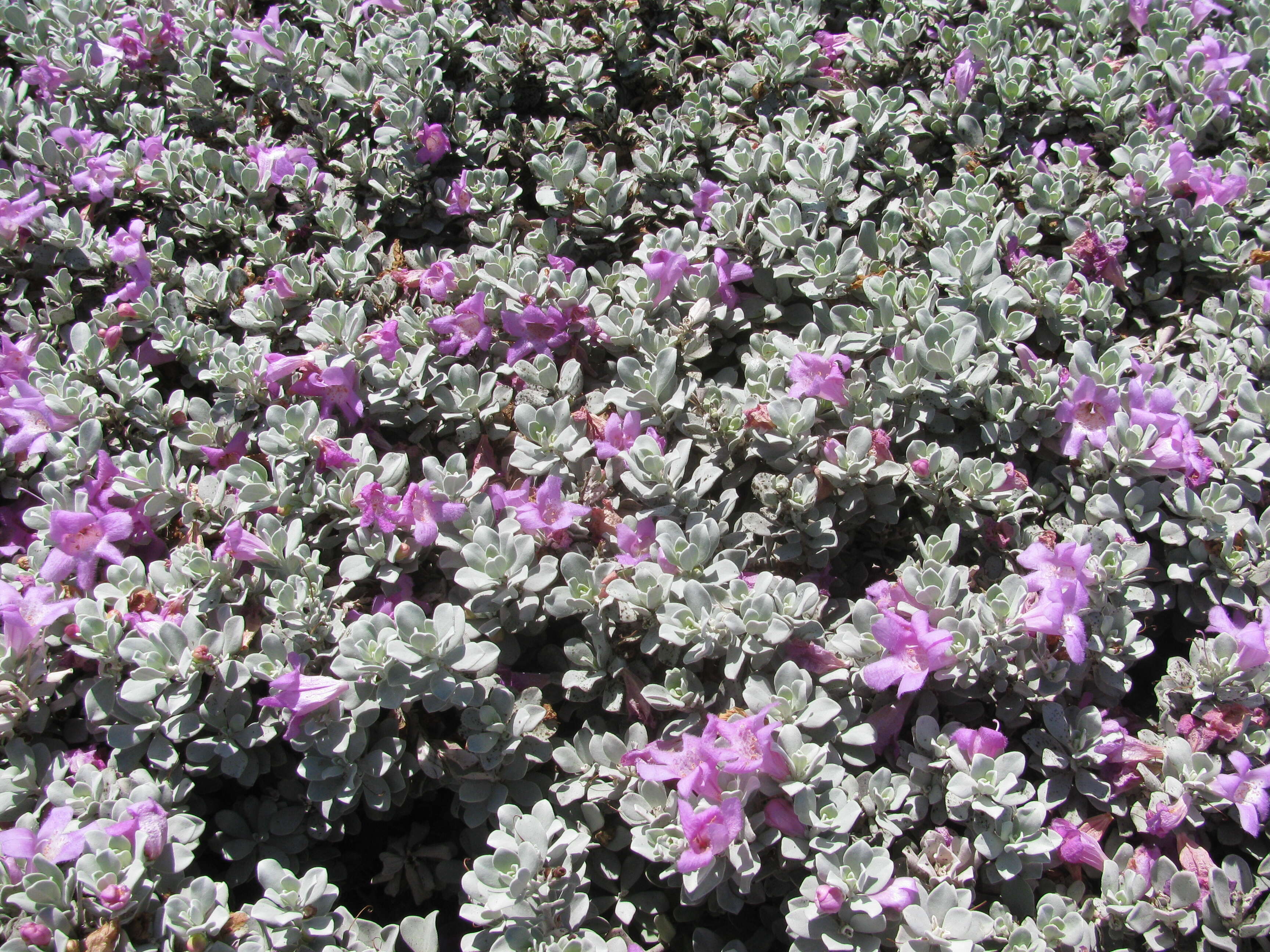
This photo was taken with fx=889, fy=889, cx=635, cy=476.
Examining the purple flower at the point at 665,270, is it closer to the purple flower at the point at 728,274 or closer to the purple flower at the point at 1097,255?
the purple flower at the point at 728,274

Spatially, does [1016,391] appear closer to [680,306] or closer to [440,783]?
[680,306]

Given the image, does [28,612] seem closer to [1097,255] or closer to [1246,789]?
[1246,789]

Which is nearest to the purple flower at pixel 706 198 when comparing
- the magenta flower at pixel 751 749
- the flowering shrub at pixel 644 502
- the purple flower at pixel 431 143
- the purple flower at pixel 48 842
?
the flowering shrub at pixel 644 502

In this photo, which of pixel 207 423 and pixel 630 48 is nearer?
pixel 207 423

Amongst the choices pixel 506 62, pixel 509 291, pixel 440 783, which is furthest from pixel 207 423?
A: pixel 506 62

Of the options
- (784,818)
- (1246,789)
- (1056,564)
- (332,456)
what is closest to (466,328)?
(332,456)
